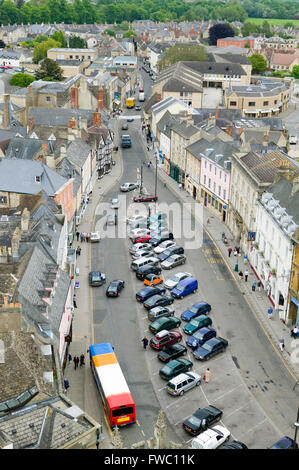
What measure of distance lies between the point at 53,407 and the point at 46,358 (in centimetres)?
594

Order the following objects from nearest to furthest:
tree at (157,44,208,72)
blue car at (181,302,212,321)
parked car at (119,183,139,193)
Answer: blue car at (181,302,212,321), parked car at (119,183,139,193), tree at (157,44,208,72)

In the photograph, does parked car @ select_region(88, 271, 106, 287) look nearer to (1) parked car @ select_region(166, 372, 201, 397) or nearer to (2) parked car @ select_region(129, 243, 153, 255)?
(2) parked car @ select_region(129, 243, 153, 255)

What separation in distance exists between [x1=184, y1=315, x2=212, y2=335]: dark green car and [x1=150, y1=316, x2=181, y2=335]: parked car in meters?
0.96

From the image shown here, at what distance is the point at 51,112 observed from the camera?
324 ft

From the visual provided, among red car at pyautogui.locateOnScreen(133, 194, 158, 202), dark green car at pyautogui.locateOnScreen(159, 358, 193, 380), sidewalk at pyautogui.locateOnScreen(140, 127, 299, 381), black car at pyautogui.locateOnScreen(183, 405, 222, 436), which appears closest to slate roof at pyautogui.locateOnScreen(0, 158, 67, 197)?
red car at pyautogui.locateOnScreen(133, 194, 158, 202)

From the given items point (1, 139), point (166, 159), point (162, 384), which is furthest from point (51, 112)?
point (162, 384)

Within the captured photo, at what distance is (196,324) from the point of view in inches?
1978

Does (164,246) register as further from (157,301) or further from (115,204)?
(115,204)

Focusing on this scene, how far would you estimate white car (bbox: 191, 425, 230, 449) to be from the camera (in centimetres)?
3600

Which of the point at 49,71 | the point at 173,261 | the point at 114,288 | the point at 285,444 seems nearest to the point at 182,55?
the point at 49,71

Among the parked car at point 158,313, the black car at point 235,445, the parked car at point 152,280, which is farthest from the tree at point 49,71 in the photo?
the black car at point 235,445

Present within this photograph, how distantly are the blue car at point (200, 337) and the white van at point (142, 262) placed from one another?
1370 centimetres

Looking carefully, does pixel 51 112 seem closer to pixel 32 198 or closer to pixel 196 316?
pixel 32 198
